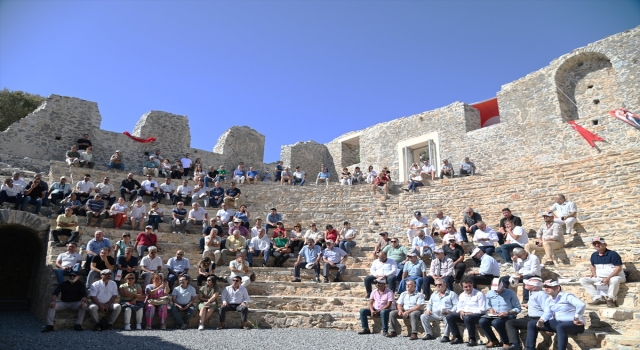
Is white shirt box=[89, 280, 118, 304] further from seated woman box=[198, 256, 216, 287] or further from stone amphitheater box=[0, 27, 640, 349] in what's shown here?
seated woman box=[198, 256, 216, 287]

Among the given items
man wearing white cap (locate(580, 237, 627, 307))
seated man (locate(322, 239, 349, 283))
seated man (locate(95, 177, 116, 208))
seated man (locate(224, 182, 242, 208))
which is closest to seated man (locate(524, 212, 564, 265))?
man wearing white cap (locate(580, 237, 627, 307))

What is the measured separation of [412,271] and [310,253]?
96.0 inches

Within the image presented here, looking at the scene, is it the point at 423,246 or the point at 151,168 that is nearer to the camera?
the point at 423,246

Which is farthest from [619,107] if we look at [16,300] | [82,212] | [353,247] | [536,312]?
[16,300]

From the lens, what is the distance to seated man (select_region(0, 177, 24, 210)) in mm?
10117

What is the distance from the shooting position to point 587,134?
15297mm

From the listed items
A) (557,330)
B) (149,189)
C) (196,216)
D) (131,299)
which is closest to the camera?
(557,330)

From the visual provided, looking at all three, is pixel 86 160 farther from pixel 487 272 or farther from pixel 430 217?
pixel 487 272

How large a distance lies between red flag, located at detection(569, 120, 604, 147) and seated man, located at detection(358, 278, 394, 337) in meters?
11.4

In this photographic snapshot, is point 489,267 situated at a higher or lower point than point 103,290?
higher

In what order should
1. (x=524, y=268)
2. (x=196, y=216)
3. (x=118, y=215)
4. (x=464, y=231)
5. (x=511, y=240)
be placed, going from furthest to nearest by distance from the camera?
(x=196, y=216) → (x=118, y=215) → (x=464, y=231) → (x=511, y=240) → (x=524, y=268)

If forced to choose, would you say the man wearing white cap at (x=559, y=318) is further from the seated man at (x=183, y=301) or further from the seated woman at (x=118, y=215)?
the seated woman at (x=118, y=215)

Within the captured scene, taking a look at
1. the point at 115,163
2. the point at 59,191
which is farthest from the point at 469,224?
the point at 115,163

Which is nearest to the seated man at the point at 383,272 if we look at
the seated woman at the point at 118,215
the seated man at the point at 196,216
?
the seated man at the point at 196,216
